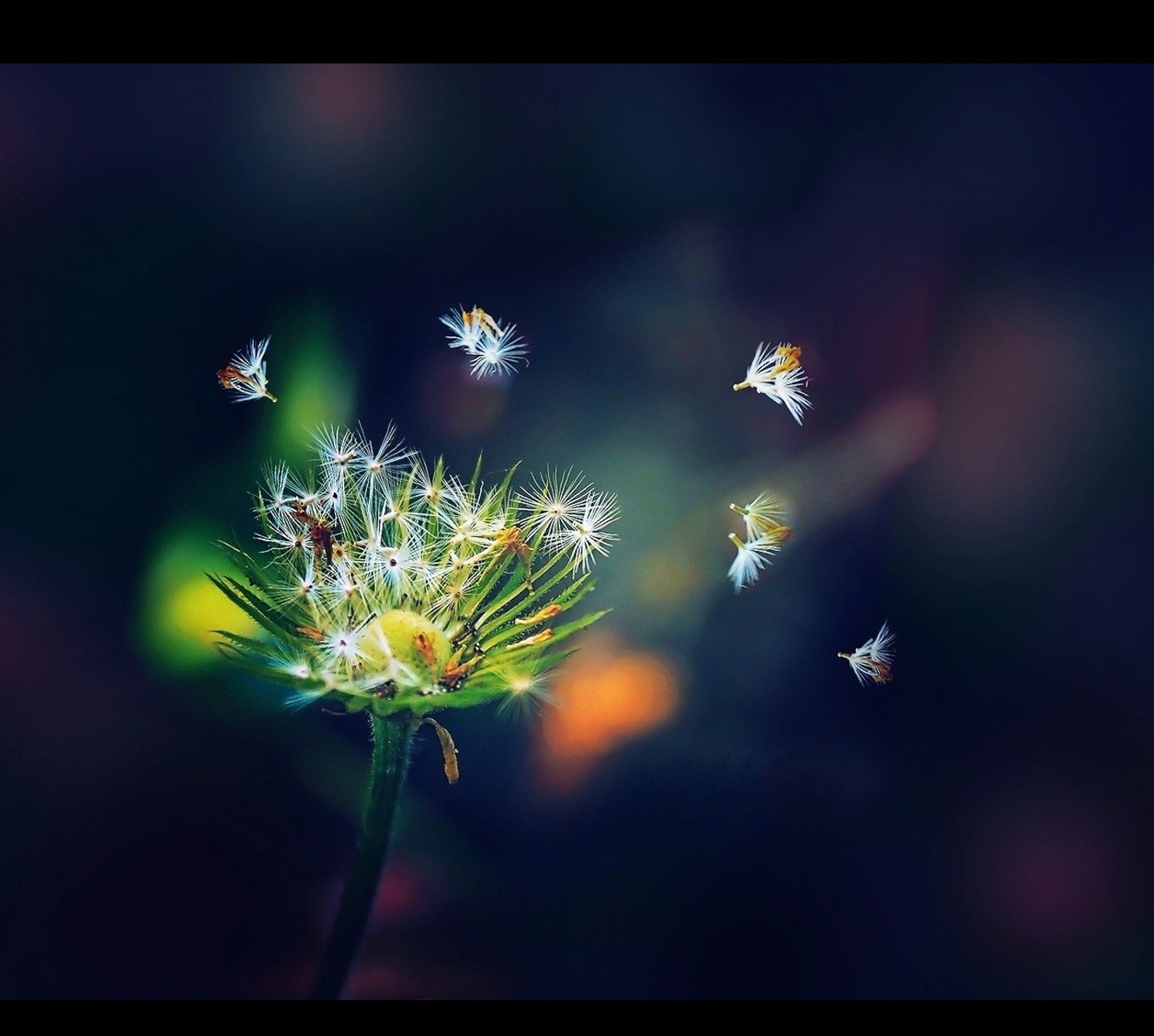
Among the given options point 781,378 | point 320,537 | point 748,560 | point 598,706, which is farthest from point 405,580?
point 781,378

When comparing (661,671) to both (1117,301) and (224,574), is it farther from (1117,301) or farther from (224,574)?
(1117,301)

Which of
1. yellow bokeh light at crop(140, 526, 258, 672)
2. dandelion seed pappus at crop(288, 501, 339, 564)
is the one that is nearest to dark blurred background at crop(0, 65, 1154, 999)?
yellow bokeh light at crop(140, 526, 258, 672)

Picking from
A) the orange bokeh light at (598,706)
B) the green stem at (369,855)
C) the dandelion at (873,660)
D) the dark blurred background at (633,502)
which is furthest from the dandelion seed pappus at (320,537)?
the dandelion at (873,660)

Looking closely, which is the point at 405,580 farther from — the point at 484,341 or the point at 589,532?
the point at 484,341

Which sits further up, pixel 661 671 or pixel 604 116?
pixel 604 116

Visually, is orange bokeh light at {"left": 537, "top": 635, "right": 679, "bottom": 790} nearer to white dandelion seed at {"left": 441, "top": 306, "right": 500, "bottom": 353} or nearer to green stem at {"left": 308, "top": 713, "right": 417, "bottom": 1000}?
green stem at {"left": 308, "top": 713, "right": 417, "bottom": 1000}

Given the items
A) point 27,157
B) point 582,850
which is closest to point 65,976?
point 582,850
